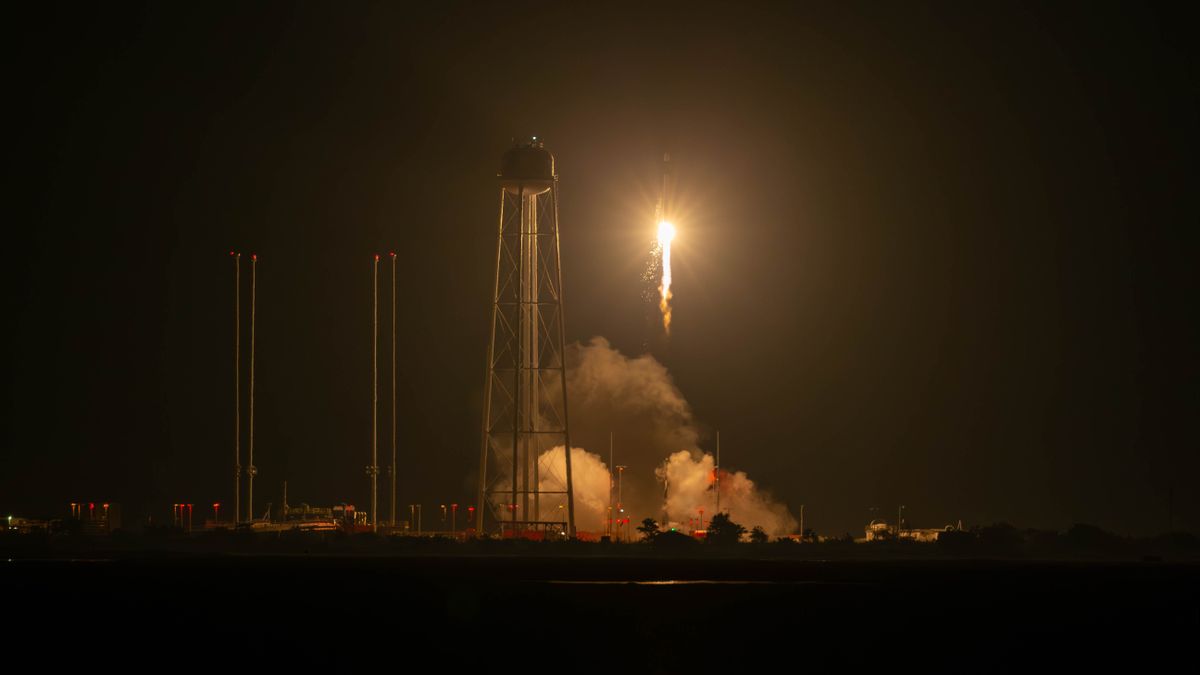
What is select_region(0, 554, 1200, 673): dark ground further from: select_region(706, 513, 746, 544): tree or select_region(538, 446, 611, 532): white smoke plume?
select_region(538, 446, 611, 532): white smoke plume

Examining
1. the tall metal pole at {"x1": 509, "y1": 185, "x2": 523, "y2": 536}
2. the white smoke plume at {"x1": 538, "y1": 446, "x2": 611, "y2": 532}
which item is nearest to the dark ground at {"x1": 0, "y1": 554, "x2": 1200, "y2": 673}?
the tall metal pole at {"x1": 509, "y1": 185, "x2": 523, "y2": 536}

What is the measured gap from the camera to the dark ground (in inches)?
2037

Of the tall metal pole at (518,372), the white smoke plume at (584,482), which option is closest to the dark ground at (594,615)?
the tall metal pole at (518,372)

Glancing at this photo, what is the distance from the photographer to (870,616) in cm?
6412

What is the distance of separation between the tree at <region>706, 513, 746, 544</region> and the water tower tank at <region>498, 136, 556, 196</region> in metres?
24.8

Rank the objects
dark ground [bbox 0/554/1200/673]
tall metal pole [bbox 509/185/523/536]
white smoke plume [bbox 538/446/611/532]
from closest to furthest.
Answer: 1. dark ground [bbox 0/554/1200/673]
2. tall metal pole [bbox 509/185/523/536]
3. white smoke plume [bbox 538/446/611/532]

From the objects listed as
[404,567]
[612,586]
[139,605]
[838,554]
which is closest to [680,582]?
[612,586]

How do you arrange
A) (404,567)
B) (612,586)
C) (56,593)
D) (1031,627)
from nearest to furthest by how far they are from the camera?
(1031,627) → (56,593) → (612,586) → (404,567)

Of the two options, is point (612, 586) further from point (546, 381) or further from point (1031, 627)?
point (546, 381)

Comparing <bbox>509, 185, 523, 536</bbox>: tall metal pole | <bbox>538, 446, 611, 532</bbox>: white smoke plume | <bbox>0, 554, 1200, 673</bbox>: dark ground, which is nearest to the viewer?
<bbox>0, 554, 1200, 673</bbox>: dark ground

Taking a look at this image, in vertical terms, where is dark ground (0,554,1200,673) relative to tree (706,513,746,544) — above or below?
below

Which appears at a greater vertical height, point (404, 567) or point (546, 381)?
point (546, 381)

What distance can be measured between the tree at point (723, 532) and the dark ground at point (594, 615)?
24813mm

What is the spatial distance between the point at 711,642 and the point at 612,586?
78.9ft
